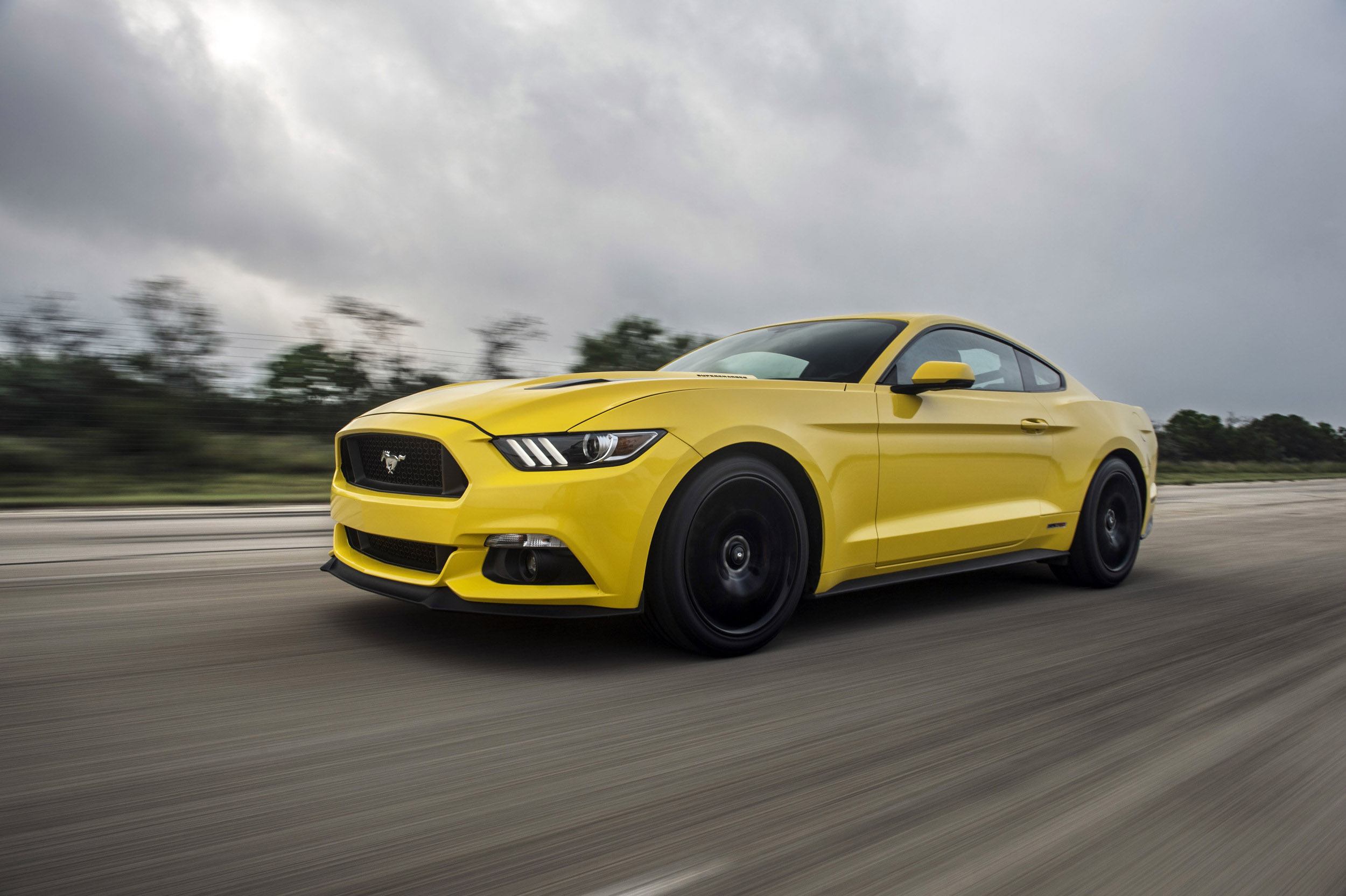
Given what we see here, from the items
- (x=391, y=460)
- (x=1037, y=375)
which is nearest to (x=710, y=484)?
(x=391, y=460)

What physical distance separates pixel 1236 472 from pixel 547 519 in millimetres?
26544

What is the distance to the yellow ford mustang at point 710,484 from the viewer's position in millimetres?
2986

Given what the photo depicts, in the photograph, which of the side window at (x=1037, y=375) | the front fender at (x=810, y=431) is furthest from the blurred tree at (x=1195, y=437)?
the front fender at (x=810, y=431)

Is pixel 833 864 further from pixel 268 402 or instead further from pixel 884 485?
pixel 268 402

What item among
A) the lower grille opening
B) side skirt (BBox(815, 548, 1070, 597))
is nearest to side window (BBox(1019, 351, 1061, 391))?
side skirt (BBox(815, 548, 1070, 597))

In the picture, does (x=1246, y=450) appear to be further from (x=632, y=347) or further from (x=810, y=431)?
(x=810, y=431)

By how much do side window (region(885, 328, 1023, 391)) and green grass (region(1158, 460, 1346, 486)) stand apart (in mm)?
14675

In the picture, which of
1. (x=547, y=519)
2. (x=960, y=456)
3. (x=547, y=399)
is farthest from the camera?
(x=960, y=456)

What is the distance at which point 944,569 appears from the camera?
4164mm

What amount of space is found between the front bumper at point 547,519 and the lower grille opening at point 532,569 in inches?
0.7

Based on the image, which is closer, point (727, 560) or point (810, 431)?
point (727, 560)

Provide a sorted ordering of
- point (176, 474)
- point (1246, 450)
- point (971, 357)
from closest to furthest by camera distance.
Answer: point (971, 357) → point (176, 474) → point (1246, 450)

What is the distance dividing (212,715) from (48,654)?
959mm

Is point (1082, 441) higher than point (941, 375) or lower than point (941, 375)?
lower
